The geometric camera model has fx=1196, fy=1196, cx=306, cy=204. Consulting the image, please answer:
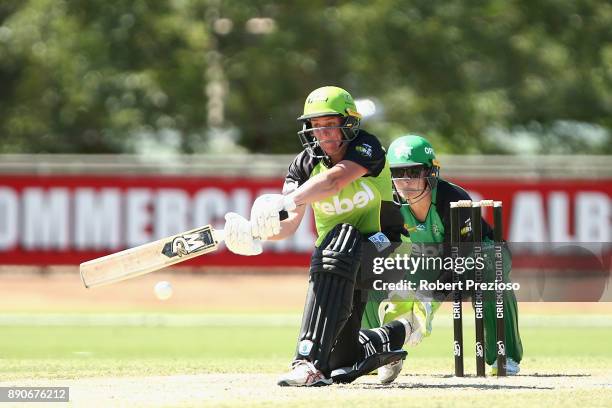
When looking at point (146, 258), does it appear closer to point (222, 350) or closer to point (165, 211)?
point (222, 350)

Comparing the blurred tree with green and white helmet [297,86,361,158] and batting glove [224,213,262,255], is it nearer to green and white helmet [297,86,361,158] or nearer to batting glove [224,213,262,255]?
green and white helmet [297,86,361,158]

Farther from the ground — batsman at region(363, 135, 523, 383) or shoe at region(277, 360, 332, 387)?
batsman at region(363, 135, 523, 383)

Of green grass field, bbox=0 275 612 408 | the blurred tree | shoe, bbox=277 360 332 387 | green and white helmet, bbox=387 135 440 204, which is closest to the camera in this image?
green grass field, bbox=0 275 612 408

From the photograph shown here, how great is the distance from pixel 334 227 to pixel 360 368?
36.1 inches

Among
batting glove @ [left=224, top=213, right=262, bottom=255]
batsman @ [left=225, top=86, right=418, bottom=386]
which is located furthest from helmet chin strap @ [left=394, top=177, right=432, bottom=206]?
batting glove @ [left=224, top=213, right=262, bottom=255]

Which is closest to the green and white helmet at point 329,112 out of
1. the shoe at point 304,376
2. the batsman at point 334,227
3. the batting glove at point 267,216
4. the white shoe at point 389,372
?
the batsman at point 334,227

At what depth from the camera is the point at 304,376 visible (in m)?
7.31

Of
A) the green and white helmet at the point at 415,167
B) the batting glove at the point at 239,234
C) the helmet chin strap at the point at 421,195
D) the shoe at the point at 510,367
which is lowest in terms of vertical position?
the shoe at the point at 510,367

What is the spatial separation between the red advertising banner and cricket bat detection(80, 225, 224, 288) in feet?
40.0

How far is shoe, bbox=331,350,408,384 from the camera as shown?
7.58 metres

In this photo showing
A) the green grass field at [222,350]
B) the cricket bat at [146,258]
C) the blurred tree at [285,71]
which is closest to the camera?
the green grass field at [222,350]

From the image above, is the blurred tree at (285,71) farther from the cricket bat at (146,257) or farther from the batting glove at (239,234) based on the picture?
the batting glove at (239,234)

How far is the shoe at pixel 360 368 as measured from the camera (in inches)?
299

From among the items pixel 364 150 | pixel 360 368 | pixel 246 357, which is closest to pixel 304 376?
pixel 360 368
